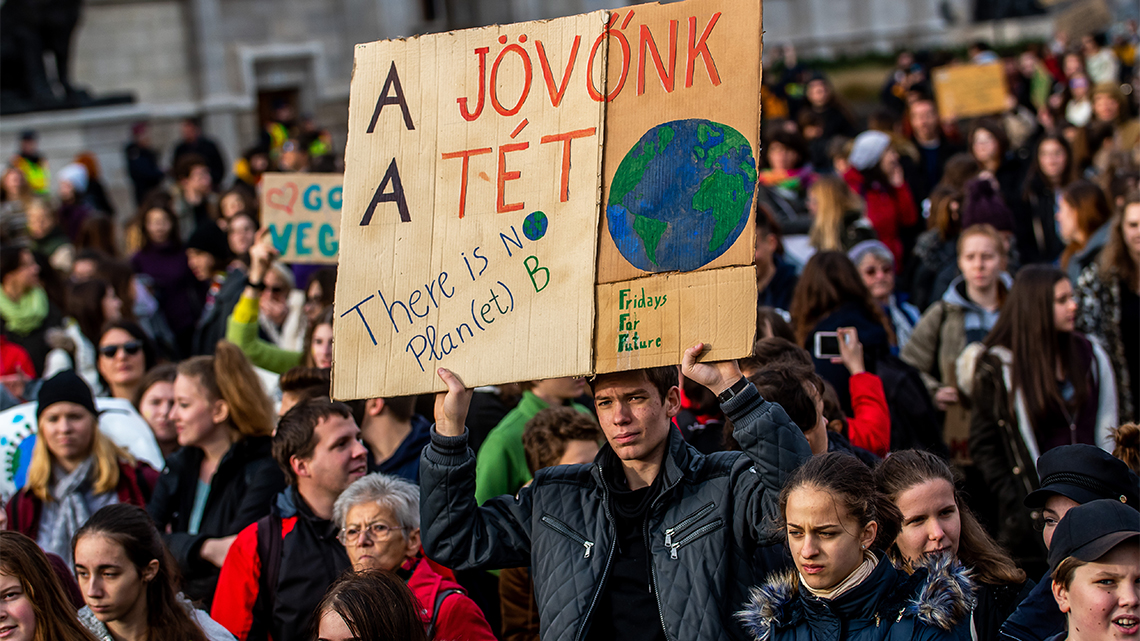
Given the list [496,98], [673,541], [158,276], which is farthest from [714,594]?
[158,276]

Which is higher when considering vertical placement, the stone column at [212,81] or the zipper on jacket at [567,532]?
the stone column at [212,81]

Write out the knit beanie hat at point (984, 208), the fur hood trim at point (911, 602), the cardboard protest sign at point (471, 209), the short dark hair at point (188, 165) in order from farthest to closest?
1. the short dark hair at point (188, 165)
2. the knit beanie hat at point (984, 208)
3. the cardboard protest sign at point (471, 209)
4. the fur hood trim at point (911, 602)

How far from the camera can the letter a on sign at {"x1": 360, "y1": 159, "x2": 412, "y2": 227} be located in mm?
3586

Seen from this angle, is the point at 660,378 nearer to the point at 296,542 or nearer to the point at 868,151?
the point at 296,542

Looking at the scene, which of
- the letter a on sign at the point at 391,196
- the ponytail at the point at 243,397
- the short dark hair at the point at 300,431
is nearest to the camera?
the letter a on sign at the point at 391,196

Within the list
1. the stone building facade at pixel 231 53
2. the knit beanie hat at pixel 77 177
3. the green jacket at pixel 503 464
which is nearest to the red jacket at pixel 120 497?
the green jacket at pixel 503 464

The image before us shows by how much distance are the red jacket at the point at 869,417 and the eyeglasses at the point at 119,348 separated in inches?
147

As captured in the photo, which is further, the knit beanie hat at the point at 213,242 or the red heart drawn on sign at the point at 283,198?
the knit beanie hat at the point at 213,242

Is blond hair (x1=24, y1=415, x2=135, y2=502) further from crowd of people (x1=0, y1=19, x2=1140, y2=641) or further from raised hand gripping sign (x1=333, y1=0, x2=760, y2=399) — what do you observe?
raised hand gripping sign (x1=333, y1=0, x2=760, y2=399)

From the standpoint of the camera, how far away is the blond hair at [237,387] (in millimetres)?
5320

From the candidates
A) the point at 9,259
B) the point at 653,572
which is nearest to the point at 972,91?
the point at 9,259

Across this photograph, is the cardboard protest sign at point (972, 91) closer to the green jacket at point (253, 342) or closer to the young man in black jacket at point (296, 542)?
the green jacket at point (253, 342)

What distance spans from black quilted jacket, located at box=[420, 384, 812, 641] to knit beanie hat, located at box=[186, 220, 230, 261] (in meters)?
6.46

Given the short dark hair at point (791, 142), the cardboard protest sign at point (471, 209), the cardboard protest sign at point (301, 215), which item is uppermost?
the short dark hair at point (791, 142)
